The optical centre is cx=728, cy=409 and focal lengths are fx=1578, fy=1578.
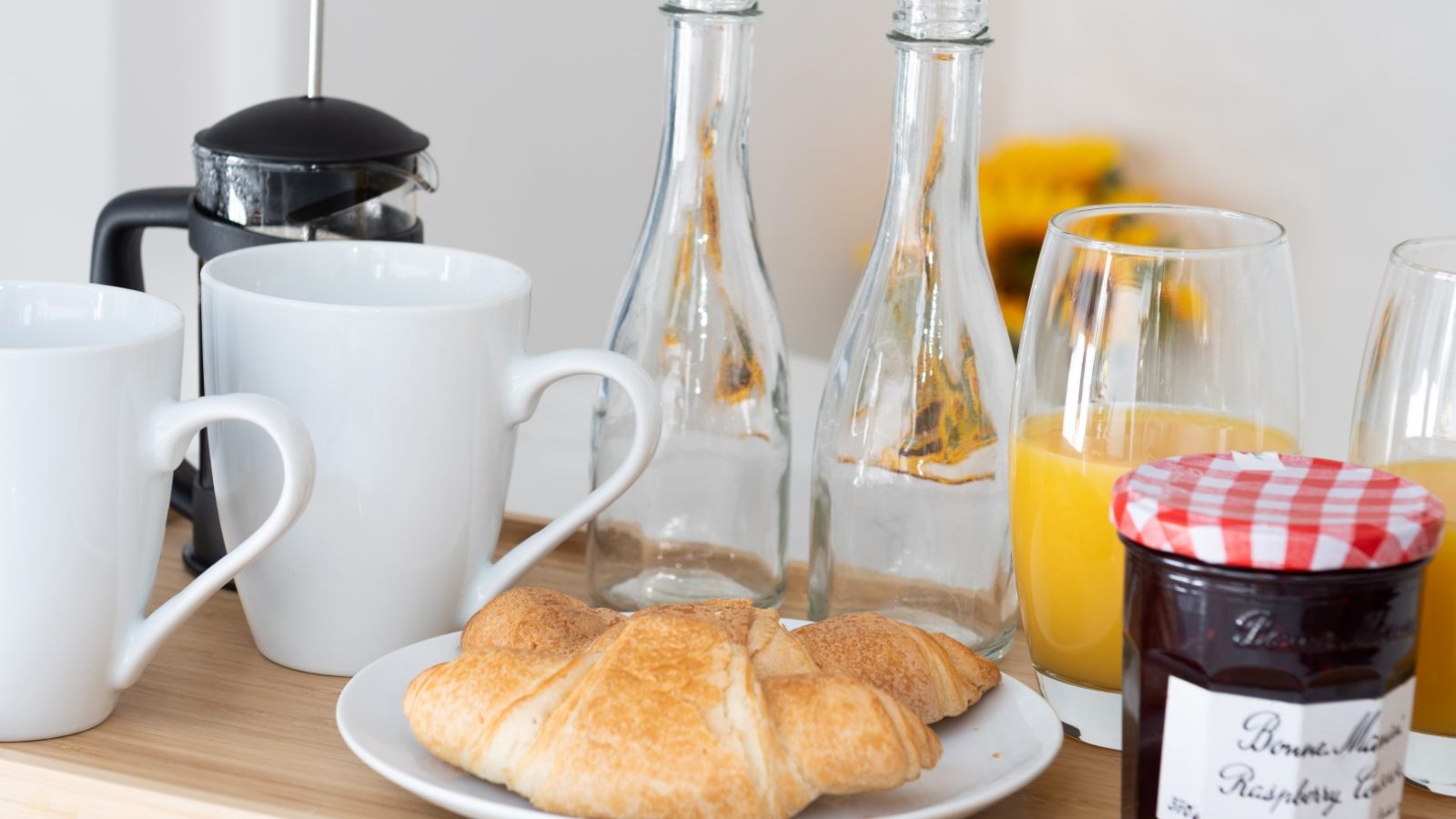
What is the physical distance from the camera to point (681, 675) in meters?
0.46

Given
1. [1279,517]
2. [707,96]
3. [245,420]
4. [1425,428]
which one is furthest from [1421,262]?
[245,420]

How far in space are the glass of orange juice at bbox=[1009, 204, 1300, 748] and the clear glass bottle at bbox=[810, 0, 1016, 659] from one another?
0.09 m

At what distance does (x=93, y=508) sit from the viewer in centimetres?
52

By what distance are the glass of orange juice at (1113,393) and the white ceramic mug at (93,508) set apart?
259 mm

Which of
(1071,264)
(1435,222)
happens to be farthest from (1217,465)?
(1435,222)

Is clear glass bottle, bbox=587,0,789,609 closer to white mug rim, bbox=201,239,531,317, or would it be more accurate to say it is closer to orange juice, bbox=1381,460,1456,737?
white mug rim, bbox=201,239,531,317

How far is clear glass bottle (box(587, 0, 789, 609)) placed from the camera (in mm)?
722

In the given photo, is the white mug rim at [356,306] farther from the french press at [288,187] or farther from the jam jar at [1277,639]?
the jam jar at [1277,639]

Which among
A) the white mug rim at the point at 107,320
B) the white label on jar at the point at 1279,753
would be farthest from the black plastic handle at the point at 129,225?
the white label on jar at the point at 1279,753

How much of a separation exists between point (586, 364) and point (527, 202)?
72 cm

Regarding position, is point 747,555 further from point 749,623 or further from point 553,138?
point 553,138

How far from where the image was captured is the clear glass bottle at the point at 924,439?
2.18ft

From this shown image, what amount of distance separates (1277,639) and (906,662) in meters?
0.15

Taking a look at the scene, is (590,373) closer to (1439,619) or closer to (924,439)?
(924,439)
